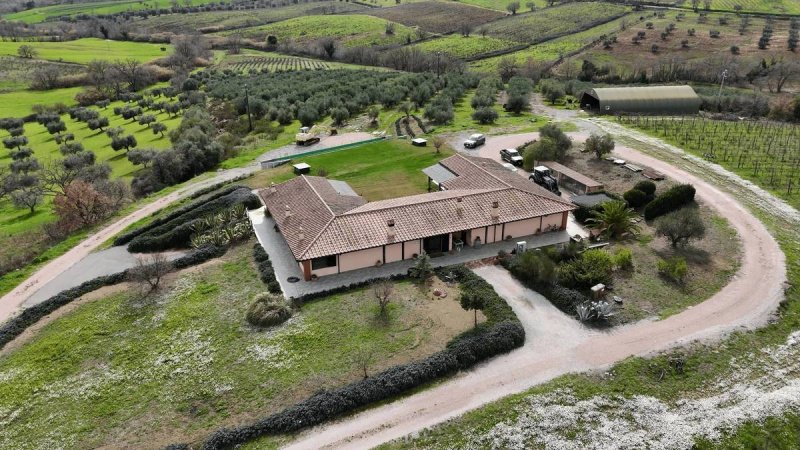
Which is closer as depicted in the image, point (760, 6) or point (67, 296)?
point (67, 296)

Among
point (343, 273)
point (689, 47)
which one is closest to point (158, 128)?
point (343, 273)

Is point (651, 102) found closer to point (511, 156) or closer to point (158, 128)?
point (511, 156)

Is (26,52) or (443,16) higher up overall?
(443,16)

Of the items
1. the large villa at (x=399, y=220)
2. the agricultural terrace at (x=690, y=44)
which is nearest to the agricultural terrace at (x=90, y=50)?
the agricultural terrace at (x=690, y=44)

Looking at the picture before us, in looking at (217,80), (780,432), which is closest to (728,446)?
(780,432)

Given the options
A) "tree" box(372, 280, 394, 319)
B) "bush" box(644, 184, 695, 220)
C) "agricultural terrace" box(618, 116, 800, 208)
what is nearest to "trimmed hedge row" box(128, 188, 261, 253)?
"tree" box(372, 280, 394, 319)

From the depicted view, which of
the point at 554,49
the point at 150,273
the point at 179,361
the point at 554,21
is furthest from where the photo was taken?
the point at 554,21
